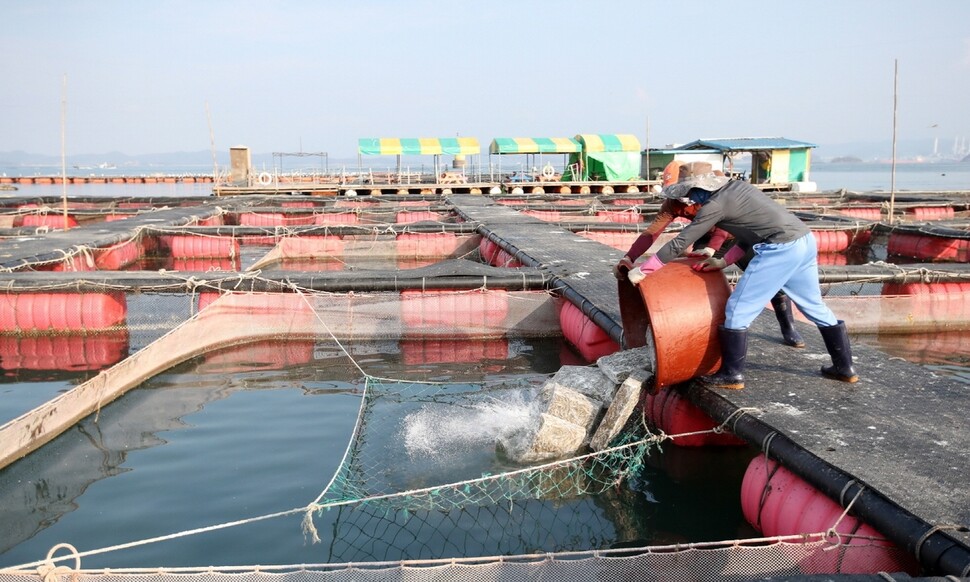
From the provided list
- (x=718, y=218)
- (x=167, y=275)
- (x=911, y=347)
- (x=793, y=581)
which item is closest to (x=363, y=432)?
(x=718, y=218)

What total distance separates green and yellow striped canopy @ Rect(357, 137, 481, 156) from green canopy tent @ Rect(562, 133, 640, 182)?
562 centimetres

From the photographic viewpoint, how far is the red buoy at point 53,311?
34.0 feet

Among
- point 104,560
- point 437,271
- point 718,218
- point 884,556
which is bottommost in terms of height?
point 104,560

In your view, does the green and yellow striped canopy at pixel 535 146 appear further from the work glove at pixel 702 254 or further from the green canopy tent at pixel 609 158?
the work glove at pixel 702 254

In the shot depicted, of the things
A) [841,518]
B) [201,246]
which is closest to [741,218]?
[841,518]

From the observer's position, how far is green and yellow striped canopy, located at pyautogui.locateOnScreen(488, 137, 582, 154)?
37.9 meters

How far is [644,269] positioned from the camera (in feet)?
17.1

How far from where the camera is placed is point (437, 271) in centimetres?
1094

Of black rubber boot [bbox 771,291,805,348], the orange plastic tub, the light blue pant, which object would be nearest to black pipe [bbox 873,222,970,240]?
black rubber boot [bbox 771,291,805,348]

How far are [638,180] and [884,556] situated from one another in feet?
113

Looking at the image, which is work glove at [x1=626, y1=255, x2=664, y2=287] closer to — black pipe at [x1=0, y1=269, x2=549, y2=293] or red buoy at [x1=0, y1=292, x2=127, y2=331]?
black pipe at [x1=0, y1=269, x2=549, y2=293]

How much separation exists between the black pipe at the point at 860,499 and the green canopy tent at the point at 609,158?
109ft

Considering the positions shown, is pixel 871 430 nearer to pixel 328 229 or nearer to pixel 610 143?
pixel 328 229

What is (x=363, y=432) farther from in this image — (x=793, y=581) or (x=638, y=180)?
(x=638, y=180)
